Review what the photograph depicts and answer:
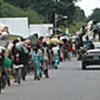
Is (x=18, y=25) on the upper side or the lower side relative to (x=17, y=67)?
upper

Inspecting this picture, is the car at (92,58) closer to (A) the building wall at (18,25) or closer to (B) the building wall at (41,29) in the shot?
(A) the building wall at (18,25)

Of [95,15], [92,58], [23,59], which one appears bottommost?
[92,58]

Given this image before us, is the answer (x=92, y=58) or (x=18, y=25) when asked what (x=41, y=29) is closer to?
(x=18, y=25)

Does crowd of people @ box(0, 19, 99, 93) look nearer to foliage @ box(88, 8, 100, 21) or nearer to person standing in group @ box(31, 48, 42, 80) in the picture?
person standing in group @ box(31, 48, 42, 80)

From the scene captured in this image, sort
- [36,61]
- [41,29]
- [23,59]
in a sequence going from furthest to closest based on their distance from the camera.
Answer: [41,29]
[36,61]
[23,59]

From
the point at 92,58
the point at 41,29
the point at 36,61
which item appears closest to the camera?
the point at 36,61

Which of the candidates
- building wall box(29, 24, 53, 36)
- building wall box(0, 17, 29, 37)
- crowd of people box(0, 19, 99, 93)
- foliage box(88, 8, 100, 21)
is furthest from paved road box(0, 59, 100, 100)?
foliage box(88, 8, 100, 21)

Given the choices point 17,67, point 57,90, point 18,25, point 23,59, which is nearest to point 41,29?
point 18,25

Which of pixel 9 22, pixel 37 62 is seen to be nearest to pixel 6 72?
pixel 37 62

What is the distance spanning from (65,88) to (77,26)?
91534 millimetres

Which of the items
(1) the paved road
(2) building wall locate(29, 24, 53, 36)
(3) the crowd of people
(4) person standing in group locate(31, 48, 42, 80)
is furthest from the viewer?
(2) building wall locate(29, 24, 53, 36)

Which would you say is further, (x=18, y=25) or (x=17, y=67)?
(x=18, y=25)

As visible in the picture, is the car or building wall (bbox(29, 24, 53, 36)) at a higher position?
building wall (bbox(29, 24, 53, 36))

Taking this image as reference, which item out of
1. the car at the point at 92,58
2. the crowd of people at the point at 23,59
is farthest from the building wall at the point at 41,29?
the car at the point at 92,58
